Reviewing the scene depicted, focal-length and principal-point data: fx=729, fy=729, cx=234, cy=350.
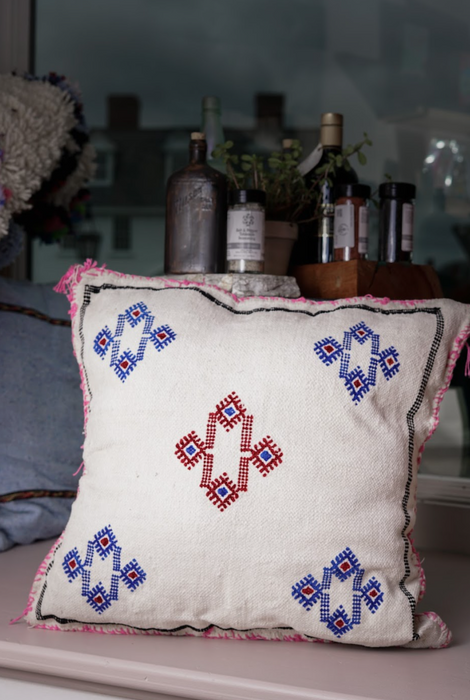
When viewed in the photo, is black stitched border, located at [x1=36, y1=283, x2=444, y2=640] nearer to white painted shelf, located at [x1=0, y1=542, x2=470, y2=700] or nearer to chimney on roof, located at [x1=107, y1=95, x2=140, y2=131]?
white painted shelf, located at [x1=0, y1=542, x2=470, y2=700]

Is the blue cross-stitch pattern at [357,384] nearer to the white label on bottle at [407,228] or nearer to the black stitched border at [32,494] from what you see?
the white label on bottle at [407,228]

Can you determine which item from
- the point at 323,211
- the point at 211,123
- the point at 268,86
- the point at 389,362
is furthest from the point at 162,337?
the point at 268,86

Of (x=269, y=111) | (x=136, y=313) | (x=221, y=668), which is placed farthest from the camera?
(x=269, y=111)

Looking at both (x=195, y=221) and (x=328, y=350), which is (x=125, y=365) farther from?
(x=195, y=221)

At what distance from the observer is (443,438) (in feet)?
5.64

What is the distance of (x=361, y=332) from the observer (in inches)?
36.7

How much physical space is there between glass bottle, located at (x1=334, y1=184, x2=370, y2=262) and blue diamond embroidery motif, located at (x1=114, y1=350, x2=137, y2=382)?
1.58ft

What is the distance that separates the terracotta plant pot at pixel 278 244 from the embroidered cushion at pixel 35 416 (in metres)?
0.43

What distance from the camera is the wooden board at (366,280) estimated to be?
1.21 metres

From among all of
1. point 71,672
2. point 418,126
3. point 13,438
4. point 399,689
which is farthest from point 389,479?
point 418,126

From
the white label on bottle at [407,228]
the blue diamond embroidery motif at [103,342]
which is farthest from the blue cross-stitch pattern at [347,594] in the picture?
the white label on bottle at [407,228]

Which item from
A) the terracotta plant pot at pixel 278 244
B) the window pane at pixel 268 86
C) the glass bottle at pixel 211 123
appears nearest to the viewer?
the terracotta plant pot at pixel 278 244

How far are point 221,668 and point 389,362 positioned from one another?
42 centimetres

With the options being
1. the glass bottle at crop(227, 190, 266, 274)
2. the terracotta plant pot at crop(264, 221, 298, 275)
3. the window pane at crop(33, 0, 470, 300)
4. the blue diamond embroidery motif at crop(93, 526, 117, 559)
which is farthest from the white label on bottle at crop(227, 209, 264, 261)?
the window pane at crop(33, 0, 470, 300)
